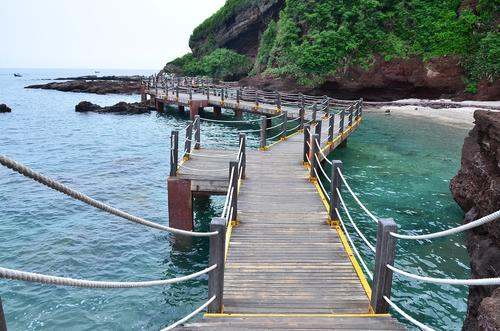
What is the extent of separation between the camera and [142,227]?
13289 millimetres

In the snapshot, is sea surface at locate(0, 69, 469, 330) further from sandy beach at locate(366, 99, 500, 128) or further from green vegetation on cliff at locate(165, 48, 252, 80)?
green vegetation on cliff at locate(165, 48, 252, 80)

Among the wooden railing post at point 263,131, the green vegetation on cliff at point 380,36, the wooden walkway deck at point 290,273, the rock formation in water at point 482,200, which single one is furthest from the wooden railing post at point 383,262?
the green vegetation on cliff at point 380,36

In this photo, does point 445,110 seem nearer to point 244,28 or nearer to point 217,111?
point 217,111

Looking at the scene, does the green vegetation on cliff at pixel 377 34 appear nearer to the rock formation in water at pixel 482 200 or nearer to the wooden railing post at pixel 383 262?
the rock formation in water at pixel 482 200

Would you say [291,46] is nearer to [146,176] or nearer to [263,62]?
[263,62]

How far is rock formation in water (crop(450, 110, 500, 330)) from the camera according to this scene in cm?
652

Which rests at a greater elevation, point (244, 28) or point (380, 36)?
point (244, 28)

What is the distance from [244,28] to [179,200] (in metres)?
56.9

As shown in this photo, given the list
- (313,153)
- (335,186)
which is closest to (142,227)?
(313,153)

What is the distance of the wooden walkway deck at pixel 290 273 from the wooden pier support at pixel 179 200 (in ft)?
6.69

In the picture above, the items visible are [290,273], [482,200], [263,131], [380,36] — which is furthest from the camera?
[380,36]

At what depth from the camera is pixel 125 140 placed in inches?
1110

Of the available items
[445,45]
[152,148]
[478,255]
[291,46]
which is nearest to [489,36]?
[445,45]

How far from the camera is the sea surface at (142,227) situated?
28.4ft
